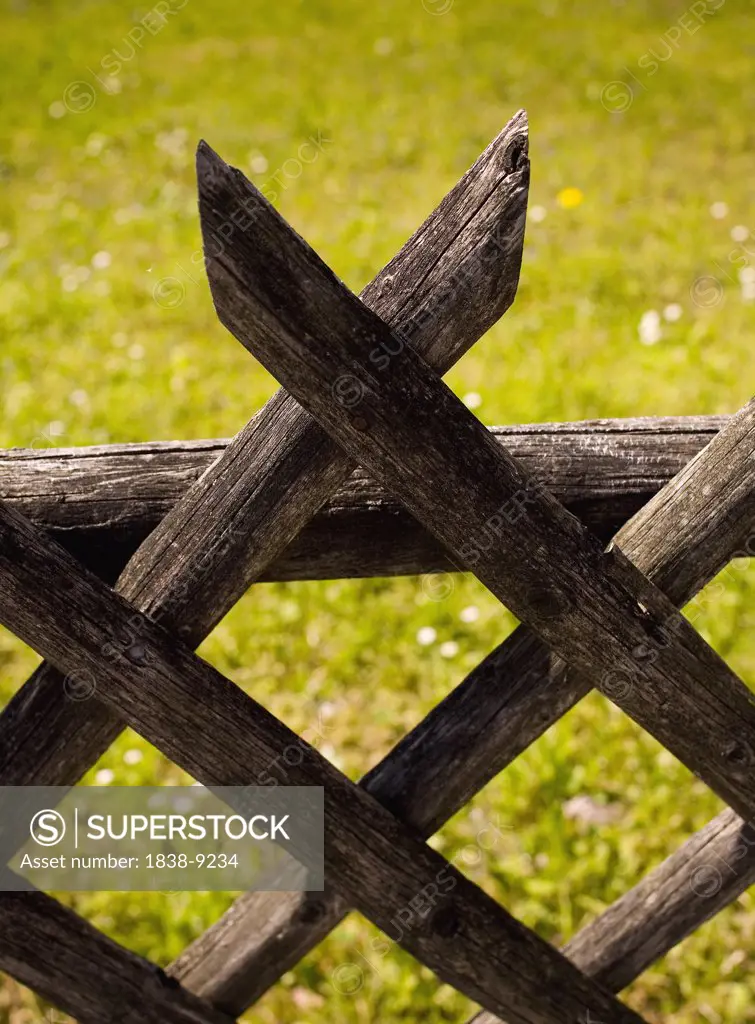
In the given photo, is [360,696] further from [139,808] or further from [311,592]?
[139,808]

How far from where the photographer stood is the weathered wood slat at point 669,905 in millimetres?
1777

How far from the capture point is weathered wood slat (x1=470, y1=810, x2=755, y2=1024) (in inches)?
70.0

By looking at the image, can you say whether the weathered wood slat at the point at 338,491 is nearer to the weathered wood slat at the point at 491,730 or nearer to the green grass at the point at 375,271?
the weathered wood slat at the point at 491,730

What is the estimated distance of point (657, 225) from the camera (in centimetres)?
556

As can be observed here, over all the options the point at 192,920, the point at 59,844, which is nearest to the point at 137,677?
the point at 192,920

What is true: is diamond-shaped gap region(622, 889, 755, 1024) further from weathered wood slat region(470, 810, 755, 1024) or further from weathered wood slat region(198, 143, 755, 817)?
weathered wood slat region(198, 143, 755, 817)

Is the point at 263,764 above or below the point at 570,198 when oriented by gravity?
below

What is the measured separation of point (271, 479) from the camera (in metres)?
1.21

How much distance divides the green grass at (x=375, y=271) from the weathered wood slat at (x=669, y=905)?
55 cm

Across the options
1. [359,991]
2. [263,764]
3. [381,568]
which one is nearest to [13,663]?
[359,991]

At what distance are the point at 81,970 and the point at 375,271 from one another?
4.18 m

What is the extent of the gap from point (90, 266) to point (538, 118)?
3715 millimetres

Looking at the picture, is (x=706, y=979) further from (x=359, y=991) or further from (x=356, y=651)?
(x=356, y=651)

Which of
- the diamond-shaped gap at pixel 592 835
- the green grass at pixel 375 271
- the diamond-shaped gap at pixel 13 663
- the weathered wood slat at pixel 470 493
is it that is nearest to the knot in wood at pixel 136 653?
the weathered wood slat at pixel 470 493
